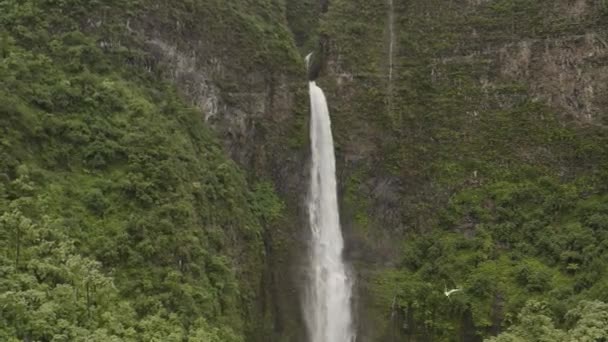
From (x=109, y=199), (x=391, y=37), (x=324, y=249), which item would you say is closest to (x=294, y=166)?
(x=324, y=249)

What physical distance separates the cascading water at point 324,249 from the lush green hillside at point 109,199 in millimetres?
2563

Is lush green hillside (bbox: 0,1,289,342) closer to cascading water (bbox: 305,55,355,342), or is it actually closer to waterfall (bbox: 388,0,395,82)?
cascading water (bbox: 305,55,355,342)

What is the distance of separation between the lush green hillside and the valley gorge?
0.08 meters

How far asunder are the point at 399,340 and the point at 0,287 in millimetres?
17787

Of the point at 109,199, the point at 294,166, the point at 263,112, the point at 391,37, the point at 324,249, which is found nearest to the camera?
the point at 109,199

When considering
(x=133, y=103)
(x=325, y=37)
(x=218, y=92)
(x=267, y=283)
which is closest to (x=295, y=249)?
(x=267, y=283)

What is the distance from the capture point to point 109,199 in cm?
2183

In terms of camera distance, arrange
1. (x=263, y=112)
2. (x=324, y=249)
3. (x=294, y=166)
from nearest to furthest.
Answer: (x=324, y=249)
(x=263, y=112)
(x=294, y=166)

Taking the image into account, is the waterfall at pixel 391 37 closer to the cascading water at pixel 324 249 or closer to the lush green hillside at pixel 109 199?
the cascading water at pixel 324 249

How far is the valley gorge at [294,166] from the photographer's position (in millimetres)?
20422

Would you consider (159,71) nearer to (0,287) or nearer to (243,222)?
(243,222)

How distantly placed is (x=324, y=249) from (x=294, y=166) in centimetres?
448

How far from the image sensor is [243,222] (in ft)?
91.0

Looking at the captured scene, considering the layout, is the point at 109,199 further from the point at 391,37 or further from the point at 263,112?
the point at 391,37
